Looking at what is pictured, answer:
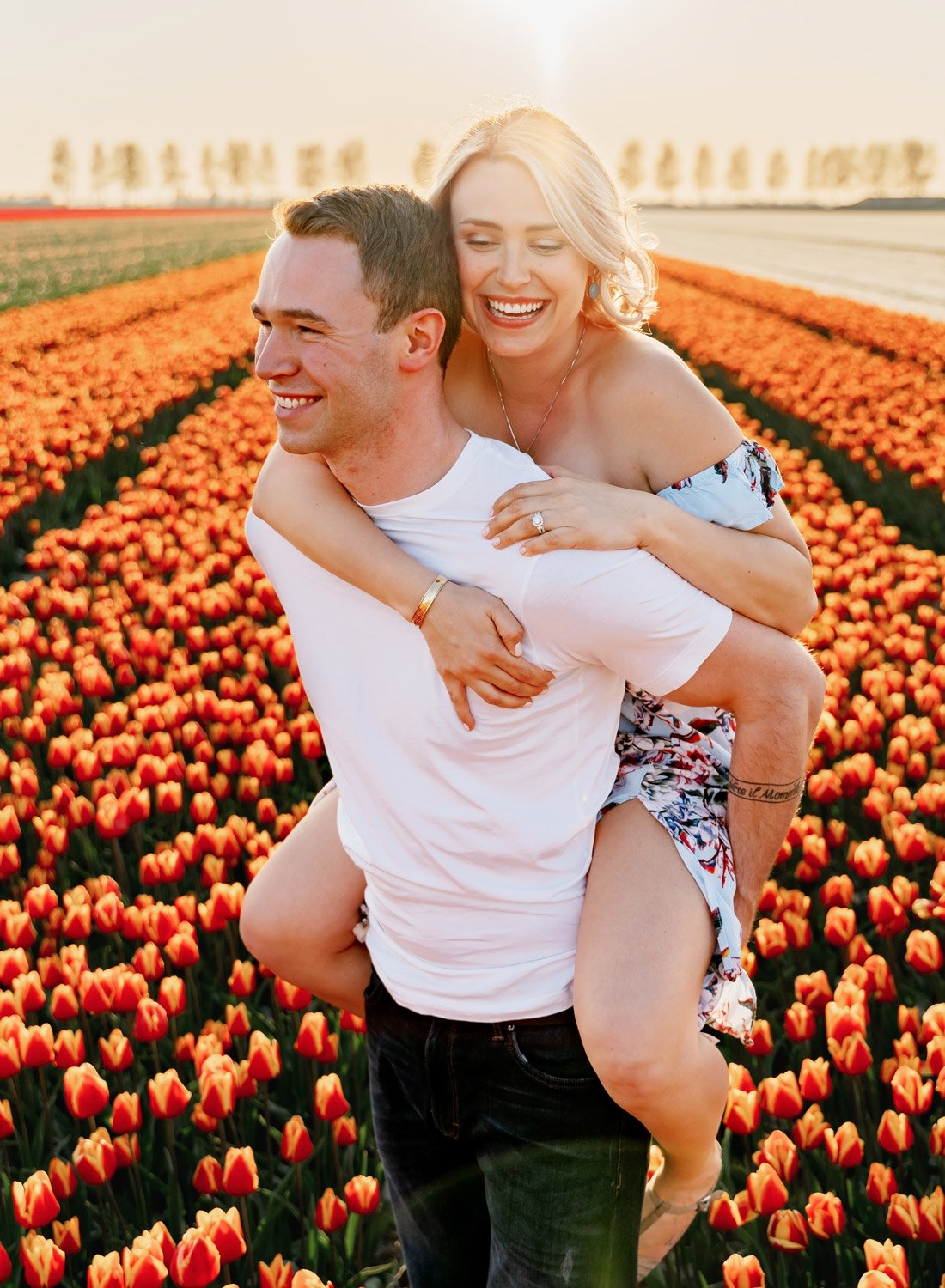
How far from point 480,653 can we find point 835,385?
923 cm

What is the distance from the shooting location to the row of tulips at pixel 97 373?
323 inches

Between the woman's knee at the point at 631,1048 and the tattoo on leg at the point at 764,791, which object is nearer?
the woman's knee at the point at 631,1048

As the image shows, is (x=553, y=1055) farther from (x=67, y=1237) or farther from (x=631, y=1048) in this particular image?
(x=67, y=1237)

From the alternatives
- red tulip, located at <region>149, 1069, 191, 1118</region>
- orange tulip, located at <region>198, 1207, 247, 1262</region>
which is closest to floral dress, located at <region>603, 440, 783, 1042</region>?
orange tulip, located at <region>198, 1207, 247, 1262</region>

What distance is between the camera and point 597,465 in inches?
105

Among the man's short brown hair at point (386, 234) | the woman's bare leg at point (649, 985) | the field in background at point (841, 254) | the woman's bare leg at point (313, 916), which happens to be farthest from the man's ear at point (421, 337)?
the field in background at point (841, 254)

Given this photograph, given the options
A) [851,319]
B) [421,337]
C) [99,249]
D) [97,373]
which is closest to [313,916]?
[421,337]

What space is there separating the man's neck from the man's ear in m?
0.08

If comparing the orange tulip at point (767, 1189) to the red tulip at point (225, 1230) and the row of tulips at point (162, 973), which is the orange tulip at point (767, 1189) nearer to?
the row of tulips at point (162, 973)

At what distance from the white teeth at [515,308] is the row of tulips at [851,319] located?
33.1 ft

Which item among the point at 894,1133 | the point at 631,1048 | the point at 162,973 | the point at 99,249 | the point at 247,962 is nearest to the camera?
the point at 631,1048

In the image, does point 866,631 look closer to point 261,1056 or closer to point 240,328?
point 261,1056

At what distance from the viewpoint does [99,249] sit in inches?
1960

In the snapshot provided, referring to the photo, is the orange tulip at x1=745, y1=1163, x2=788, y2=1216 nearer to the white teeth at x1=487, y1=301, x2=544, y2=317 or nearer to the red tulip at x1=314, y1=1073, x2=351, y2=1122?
the red tulip at x1=314, y1=1073, x2=351, y2=1122
